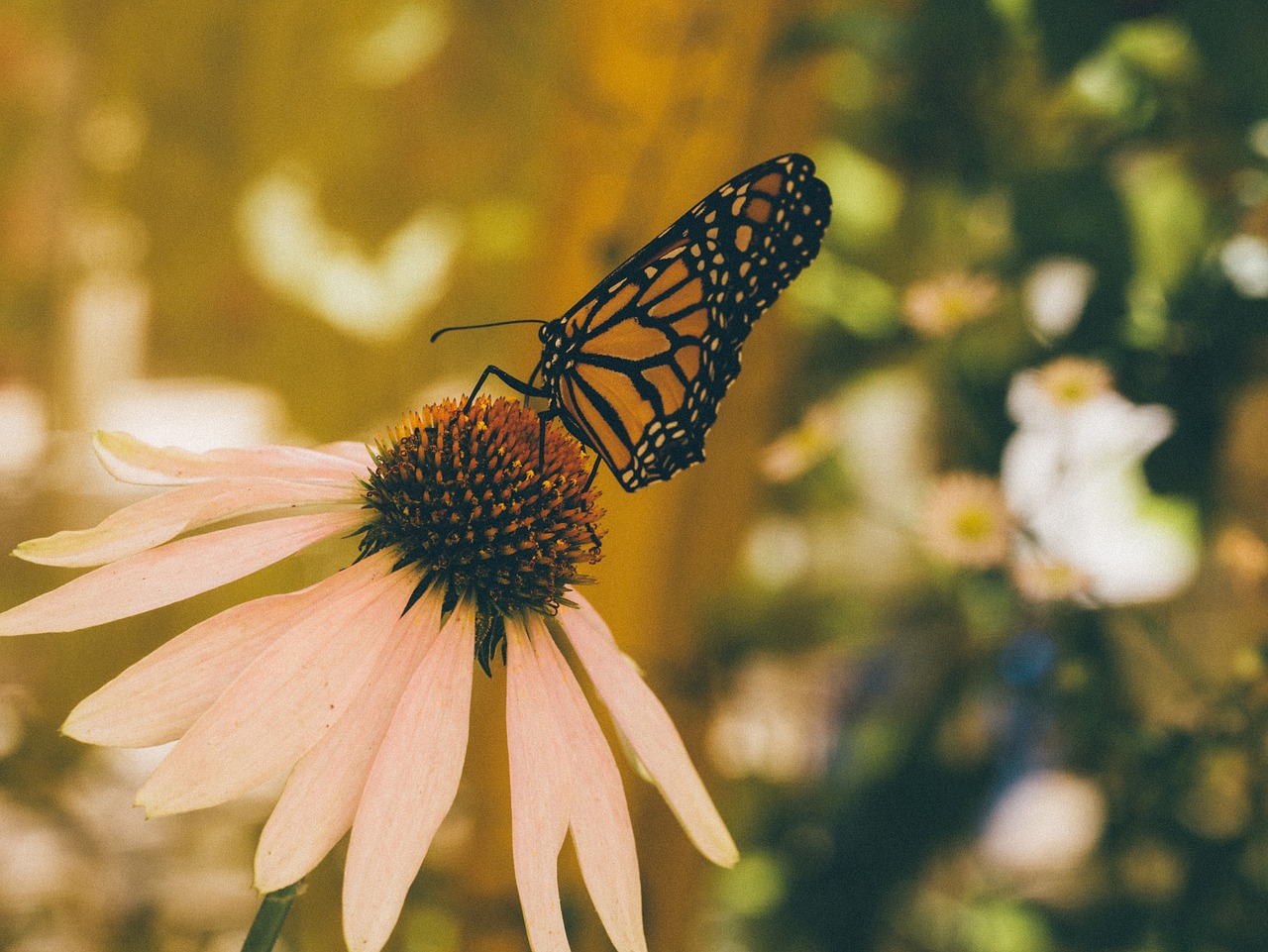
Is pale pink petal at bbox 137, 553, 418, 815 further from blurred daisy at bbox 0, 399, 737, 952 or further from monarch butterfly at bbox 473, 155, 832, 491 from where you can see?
monarch butterfly at bbox 473, 155, 832, 491

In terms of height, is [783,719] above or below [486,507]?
above

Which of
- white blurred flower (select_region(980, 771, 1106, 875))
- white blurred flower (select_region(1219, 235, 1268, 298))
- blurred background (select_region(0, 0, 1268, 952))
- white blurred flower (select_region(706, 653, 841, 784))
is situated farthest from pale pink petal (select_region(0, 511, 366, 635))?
white blurred flower (select_region(980, 771, 1106, 875))

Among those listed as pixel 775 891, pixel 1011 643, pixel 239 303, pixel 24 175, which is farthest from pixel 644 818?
pixel 24 175

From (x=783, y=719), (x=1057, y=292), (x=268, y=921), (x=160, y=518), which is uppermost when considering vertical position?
(x=1057, y=292)

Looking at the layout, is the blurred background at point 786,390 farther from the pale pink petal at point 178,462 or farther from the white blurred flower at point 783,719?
the pale pink petal at point 178,462

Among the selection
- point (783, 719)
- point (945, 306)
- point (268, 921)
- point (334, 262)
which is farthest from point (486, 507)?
point (783, 719)

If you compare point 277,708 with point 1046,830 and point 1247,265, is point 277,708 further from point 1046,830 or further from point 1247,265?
point 1046,830
